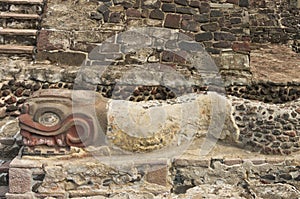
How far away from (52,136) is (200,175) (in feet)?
3.67

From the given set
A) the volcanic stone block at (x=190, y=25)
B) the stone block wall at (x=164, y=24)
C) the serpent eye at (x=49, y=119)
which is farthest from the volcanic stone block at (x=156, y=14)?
the serpent eye at (x=49, y=119)

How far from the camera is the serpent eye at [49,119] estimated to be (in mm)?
3012

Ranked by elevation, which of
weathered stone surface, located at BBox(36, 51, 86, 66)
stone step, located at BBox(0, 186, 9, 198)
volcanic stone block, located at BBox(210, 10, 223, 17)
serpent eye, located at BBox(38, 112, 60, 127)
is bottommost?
stone step, located at BBox(0, 186, 9, 198)

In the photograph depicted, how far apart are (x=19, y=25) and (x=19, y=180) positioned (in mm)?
2871

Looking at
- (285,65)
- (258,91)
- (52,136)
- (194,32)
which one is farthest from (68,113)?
(285,65)

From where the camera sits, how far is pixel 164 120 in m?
3.26

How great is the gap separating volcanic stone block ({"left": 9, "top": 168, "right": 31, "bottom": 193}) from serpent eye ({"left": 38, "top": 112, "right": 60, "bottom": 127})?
13.6 inches

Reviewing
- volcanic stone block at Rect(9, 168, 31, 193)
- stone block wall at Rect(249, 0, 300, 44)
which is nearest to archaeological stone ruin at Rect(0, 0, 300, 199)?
volcanic stone block at Rect(9, 168, 31, 193)

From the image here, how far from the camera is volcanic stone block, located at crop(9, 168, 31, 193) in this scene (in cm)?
296

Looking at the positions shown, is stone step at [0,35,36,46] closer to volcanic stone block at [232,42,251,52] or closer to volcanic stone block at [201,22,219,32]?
volcanic stone block at [201,22,219,32]

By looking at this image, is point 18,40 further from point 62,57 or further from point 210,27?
point 210,27

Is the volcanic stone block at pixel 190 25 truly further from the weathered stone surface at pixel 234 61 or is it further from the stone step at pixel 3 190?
the stone step at pixel 3 190

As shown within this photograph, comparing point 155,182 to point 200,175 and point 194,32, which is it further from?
point 194,32

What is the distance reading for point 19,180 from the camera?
9.76ft
